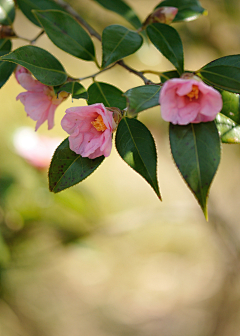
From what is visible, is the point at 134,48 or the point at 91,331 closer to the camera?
the point at 134,48

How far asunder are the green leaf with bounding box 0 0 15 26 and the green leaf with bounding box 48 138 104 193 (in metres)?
0.29

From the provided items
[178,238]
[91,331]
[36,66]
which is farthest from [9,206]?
[178,238]

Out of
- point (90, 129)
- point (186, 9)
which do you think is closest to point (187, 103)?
point (90, 129)

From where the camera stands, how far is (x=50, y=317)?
1613 mm

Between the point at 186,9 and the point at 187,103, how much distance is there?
27 cm

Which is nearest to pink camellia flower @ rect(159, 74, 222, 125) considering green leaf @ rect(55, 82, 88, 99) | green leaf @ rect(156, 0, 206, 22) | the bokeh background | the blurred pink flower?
green leaf @ rect(55, 82, 88, 99)

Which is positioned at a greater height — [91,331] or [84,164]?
[84,164]

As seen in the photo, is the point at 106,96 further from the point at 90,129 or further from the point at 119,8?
the point at 119,8

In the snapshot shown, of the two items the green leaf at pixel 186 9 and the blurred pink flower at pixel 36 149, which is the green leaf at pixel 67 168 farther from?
the blurred pink flower at pixel 36 149

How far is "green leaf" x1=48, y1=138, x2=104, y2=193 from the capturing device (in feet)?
1.01

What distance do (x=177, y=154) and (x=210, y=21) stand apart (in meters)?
1.37

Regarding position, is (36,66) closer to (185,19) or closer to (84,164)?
(84,164)

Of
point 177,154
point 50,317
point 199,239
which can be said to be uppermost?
point 177,154

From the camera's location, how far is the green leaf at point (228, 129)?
31cm
